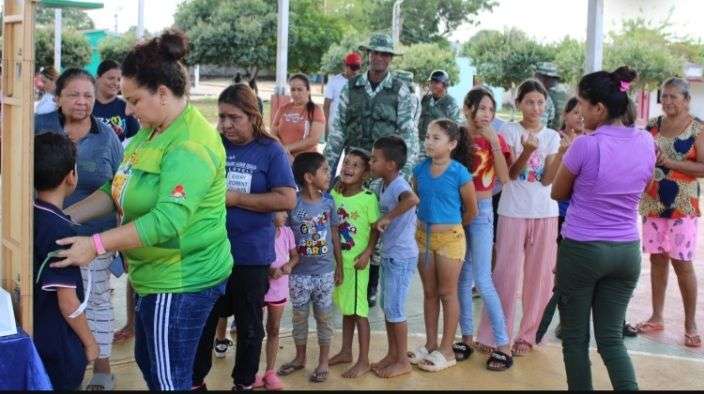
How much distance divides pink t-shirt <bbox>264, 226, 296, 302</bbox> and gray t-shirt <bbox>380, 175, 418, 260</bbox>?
59 centimetres

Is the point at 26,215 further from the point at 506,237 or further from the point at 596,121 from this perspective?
the point at 506,237

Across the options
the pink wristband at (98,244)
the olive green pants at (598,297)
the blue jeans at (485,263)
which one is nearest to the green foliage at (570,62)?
the blue jeans at (485,263)

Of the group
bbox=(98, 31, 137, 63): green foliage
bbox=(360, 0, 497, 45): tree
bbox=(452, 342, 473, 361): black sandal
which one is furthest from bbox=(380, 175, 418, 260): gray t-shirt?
bbox=(360, 0, 497, 45): tree

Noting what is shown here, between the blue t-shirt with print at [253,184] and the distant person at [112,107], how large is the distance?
5.42ft

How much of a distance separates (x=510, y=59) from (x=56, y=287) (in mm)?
31048

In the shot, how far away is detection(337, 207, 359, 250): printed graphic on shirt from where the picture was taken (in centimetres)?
511

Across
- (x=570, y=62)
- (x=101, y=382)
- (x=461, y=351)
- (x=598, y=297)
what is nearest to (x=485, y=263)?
(x=461, y=351)

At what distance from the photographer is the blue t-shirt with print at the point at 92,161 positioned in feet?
15.3

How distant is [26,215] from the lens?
10.6 feet

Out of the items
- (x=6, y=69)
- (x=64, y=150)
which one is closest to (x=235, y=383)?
(x=64, y=150)

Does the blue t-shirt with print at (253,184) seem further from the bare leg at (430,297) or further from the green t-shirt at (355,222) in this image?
the bare leg at (430,297)

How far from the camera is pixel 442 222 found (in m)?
5.15

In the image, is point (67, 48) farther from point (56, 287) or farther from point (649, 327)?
point (56, 287)

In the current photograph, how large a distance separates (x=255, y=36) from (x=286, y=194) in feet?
78.5
